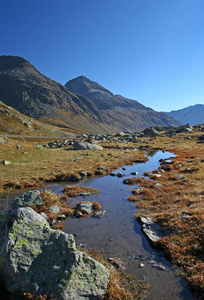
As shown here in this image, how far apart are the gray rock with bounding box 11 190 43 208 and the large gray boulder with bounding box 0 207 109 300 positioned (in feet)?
25.8

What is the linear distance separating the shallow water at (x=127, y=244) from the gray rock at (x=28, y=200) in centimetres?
386

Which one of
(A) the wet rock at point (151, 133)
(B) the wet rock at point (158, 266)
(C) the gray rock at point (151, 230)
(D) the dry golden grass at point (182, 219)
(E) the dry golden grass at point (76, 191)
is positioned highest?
(A) the wet rock at point (151, 133)

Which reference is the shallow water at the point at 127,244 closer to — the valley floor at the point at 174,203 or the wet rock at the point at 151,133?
the valley floor at the point at 174,203

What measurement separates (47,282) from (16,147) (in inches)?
1821

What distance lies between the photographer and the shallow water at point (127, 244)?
8.05 m

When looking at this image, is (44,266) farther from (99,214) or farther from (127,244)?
(99,214)

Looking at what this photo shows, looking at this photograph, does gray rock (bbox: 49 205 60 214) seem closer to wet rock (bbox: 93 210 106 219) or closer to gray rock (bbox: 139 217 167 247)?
wet rock (bbox: 93 210 106 219)

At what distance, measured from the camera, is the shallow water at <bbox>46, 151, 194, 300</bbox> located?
805cm

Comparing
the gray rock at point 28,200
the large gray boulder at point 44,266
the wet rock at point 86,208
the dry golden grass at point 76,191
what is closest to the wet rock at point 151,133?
the dry golden grass at point 76,191

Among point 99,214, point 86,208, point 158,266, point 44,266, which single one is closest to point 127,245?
point 158,266

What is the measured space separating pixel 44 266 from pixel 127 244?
6578 millimetres

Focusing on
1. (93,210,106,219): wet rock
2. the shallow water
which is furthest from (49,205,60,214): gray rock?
(93,210,106,219): wet rock

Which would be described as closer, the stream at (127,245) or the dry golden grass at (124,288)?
the dry golden grass at (124,288)

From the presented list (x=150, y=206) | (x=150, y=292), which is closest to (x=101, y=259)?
(x=150, y=292)
